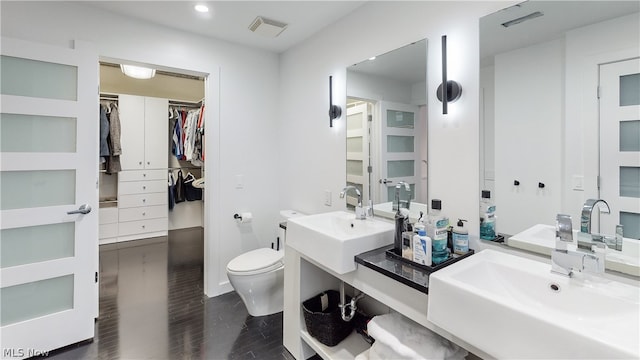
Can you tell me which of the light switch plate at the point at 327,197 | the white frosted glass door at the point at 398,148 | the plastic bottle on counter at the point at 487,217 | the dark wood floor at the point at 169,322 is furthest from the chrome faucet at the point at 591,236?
the dark wood floor at the point at 169,322

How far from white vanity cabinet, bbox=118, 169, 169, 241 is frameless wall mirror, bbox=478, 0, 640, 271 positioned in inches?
189

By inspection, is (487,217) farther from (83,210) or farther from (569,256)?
(83,210)

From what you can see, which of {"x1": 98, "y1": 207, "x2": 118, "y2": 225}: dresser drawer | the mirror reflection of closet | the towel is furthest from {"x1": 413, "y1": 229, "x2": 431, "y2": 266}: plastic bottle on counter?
{"x1": 98, "y1": 207, "x2": 118, "y2": 225}: dresser drawer

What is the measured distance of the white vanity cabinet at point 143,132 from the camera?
449cm

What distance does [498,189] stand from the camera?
1484mm

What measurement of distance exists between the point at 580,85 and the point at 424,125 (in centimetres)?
73

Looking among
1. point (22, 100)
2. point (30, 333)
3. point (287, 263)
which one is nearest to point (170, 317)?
point (30, 333)

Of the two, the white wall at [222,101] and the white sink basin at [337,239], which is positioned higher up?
the white wall at [222,101]

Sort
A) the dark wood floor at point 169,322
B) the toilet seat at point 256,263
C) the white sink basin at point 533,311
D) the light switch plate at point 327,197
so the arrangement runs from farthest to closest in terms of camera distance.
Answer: the light switch plate at point 327,197, the toilet seat at point 256,263, the dark wood floor at point 169,322, the white sink basin at point 533,311

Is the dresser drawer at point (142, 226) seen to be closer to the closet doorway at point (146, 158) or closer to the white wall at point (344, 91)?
the closet doorway at point (146, 158)

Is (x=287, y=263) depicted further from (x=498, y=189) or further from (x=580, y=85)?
(x=580, y=85)

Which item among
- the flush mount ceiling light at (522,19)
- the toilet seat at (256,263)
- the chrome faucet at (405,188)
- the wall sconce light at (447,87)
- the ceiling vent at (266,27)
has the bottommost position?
the toilet seat at (256,263)

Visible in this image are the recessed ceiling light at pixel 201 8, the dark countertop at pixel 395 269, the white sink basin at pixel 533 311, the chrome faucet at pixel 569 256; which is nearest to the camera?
the white sink basin at pixel 533 311

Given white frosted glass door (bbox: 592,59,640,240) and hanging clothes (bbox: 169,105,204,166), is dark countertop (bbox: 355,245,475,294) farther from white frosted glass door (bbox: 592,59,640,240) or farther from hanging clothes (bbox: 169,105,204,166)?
hanging clothes (bbox: 169,105,204,166)
